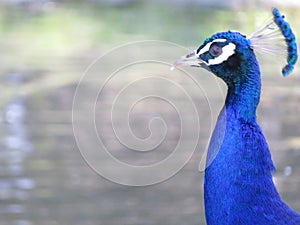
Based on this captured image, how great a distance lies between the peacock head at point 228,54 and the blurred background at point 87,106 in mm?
1440

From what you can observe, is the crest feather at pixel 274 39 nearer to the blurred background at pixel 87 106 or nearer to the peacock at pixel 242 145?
the peacock at pixel 242 145

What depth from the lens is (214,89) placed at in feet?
22.4

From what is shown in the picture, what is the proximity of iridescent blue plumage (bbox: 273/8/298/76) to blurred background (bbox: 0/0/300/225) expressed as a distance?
57.9 inches

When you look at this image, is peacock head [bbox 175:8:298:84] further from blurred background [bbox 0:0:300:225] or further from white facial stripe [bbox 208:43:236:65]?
blurred background [bbox 0:0:300:225]

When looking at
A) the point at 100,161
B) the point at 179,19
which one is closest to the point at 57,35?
→ the point at 179,19

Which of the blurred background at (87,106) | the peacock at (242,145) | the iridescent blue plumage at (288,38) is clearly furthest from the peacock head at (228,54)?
the blurred background at (87,106)

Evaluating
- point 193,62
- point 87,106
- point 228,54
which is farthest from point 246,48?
point 87,106

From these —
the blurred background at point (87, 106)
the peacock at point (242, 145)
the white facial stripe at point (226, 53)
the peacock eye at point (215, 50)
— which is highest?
the blurred background at point (87, 106)

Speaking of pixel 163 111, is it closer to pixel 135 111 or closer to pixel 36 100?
pixel 135 111

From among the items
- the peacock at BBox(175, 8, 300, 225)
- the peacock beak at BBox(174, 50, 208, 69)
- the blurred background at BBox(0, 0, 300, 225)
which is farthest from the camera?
the blurred background at BBox(0, 0, 300, 225)

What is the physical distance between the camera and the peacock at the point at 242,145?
8.84 ft

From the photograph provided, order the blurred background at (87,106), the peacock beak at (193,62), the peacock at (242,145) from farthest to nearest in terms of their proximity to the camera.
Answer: the blurred background at (87,106)
the peacock beak at (193,62)
the peacock at (242,145)

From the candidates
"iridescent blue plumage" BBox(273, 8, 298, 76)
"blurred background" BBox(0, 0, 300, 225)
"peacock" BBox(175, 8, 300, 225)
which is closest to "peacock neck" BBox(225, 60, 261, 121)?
"peacock" BBox(175, 8, 300, 225)

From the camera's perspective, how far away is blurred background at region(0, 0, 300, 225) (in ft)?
14.1
